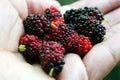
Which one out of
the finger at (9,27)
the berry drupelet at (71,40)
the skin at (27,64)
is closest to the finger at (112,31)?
the skin at (27,64)

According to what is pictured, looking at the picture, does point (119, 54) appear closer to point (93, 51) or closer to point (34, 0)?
point (93, 51)

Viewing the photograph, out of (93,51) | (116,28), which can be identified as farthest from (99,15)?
(93,51)

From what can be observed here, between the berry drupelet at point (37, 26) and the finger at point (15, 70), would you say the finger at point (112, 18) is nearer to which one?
the berry drupelet at point (37, 26)

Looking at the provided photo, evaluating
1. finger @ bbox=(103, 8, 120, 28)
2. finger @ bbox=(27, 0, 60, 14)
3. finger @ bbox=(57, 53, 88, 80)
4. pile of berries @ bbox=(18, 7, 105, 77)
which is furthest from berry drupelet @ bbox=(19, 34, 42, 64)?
finger @ bbox=(103, 8, 120, 28)

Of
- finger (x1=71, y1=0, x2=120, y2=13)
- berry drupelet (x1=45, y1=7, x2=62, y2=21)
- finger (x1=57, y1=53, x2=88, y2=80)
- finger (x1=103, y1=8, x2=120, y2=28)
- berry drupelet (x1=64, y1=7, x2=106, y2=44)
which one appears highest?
berry drupelet (x1=45, y1=7, x2=62, y2=21)

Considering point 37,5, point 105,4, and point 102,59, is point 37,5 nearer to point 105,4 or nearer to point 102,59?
point 105,4

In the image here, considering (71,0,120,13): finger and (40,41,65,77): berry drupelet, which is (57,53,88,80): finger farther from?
(71,0,120,13): finger
